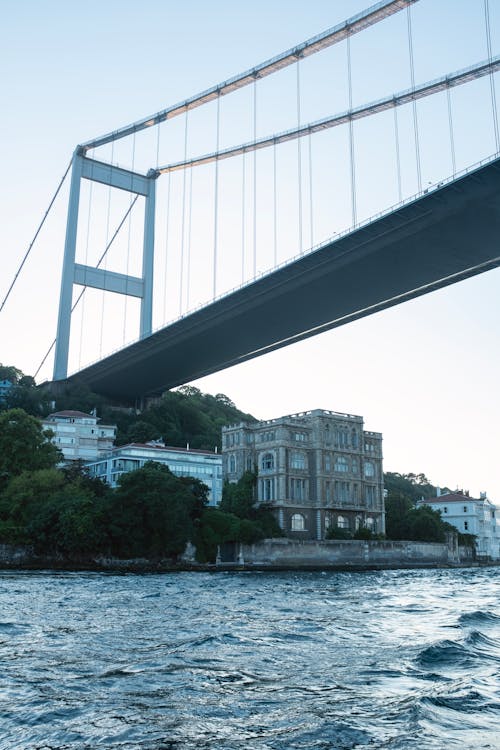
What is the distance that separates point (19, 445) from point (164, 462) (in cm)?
1727

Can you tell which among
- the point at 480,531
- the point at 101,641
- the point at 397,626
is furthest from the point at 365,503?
the point at 101,641

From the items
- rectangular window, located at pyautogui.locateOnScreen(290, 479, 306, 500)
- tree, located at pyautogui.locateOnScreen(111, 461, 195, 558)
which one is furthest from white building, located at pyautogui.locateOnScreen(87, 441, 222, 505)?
tree, located at pyautogui.locateOnScreen(111, 461, 195, 558)

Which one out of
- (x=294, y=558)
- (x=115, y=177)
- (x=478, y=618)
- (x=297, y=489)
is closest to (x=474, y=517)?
(x=297, y=489)

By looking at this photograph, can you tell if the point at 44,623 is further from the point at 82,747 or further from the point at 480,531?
the point at 480,531

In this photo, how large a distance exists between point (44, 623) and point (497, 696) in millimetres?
10279

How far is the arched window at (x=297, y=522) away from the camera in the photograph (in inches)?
2641

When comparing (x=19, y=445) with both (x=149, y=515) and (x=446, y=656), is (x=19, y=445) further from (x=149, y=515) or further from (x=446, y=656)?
(x=446, y=656)

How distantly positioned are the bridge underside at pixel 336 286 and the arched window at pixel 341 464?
1198 centimetres

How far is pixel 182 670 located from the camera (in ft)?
37.9

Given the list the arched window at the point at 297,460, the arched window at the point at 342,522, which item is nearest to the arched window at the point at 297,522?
the arched window at the point at 342,522

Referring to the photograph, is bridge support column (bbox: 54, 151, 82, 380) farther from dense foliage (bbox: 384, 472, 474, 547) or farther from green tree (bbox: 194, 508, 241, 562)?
dense foliage (bbox: 384, 472, 474, 547)

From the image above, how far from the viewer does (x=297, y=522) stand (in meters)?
67.6

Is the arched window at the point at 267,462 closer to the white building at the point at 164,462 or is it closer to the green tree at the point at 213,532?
the white building at the point at 164,462

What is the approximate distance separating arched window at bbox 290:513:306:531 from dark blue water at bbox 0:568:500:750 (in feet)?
150
